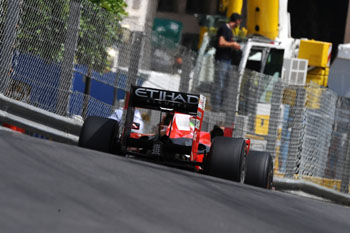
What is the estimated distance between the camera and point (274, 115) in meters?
12.8

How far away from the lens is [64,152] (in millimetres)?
5703

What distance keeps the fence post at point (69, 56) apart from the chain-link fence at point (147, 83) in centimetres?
1

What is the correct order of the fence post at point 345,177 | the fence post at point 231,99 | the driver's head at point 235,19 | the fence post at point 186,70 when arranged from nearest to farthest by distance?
the fence post at point 186,70 → the fence post at point 231,99 → the fence post at point 345,177 → the driver's head at point 235,19

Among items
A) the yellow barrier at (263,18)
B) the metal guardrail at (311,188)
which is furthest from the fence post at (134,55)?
the yellow barrier at (263,18)

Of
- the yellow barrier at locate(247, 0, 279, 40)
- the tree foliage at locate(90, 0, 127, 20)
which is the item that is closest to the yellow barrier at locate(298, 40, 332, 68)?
the yellow barrier at locate(247, 0, 279, 40)

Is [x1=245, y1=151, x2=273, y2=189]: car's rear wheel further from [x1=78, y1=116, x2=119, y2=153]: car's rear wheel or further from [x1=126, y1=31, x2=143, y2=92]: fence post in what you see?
[x1=126, y1=31, x2=143, y2=92]: fence post

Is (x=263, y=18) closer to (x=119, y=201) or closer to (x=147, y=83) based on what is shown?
(x=147, y=83)

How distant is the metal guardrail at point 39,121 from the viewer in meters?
8.35

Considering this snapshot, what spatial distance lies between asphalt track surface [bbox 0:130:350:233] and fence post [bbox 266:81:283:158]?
615 cm

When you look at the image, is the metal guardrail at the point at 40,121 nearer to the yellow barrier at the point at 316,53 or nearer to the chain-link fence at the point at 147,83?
the chain-link fence at the point at 147,83

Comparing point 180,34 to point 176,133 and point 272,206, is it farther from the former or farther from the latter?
point 272,206

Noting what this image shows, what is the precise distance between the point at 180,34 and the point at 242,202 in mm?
26193

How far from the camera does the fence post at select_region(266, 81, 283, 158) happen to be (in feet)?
41.1

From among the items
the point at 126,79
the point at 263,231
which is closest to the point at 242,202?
the point at 263,231
